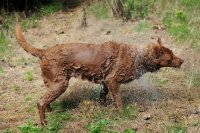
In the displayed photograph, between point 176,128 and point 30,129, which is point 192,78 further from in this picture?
point 30,129

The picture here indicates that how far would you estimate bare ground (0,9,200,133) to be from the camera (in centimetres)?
559

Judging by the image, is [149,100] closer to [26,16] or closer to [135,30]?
[135,30]

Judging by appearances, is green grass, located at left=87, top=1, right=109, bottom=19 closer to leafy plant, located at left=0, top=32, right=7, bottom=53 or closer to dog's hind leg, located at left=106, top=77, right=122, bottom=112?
leafy plant, located at left=0, top=32, right=7, bottom=53

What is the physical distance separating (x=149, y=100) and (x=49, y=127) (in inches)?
82.1

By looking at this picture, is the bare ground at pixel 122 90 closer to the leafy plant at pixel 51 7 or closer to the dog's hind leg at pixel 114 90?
the dog's hind leg at pixel 114 90

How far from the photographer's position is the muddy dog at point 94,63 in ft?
18.7

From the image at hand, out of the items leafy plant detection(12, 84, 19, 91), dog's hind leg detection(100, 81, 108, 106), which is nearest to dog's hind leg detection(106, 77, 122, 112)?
dog's hind leg detection(100, 81, 108, 106)

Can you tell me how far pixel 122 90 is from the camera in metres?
6.95

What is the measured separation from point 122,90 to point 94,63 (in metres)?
1.37

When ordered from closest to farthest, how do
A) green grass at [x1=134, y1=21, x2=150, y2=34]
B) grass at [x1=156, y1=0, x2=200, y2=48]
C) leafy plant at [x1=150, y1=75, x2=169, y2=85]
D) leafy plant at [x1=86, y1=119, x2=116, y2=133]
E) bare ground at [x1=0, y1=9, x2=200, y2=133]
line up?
leafy plant at [x1=86, y1=119, x2=116, y2=133] < bare ground at [x1=0, y1=9, x2=200, y2=133] < leafy plant at [x1=150, y1=75, x2=169, y2=85] < grass at [x1=156, y1=0, x2=200, y2=48] < green grass at [x1=134, y1=21, x2=150, y2=34]

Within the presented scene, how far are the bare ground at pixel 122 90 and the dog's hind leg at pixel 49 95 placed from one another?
235 mm

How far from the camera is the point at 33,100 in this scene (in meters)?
6.58

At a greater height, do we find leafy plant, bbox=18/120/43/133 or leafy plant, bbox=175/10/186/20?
leafy plant, bbox=175/10/186/20

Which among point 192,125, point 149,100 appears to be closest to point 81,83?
point 149,100
